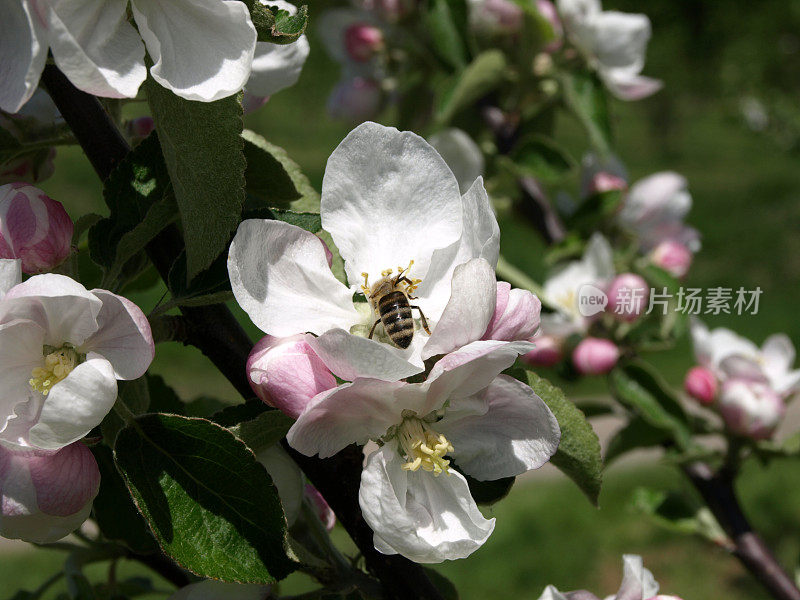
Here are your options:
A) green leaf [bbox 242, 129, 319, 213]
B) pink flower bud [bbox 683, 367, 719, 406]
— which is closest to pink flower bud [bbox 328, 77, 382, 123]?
pink flower bud [bbox 683, 367, 719, 406]

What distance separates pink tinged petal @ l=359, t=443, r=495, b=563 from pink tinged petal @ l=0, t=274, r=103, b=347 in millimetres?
243

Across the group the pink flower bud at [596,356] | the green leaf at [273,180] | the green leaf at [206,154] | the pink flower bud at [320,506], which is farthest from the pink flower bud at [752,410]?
the green leaf at [206,154]

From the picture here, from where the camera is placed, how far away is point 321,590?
82 centimetres

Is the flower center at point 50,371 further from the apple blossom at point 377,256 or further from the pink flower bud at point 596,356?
the pink flower bud at point 596,356

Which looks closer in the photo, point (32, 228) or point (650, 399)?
point (32, 228)

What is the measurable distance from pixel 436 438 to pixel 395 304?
121 millimetres

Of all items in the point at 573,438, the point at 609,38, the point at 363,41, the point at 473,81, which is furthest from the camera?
the point at 363,41

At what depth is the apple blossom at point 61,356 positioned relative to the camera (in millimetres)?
607

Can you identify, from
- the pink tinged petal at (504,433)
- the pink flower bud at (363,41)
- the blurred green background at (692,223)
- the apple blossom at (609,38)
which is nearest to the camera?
the pink tinged petal at (504,433)

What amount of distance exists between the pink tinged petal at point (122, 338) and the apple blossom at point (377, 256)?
0.26ft

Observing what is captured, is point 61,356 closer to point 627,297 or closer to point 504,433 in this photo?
point 504,433

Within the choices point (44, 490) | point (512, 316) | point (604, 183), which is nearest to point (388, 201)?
point (512, 316)

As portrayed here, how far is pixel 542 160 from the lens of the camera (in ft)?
5.97

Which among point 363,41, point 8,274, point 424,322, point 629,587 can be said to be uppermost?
point 8,274
